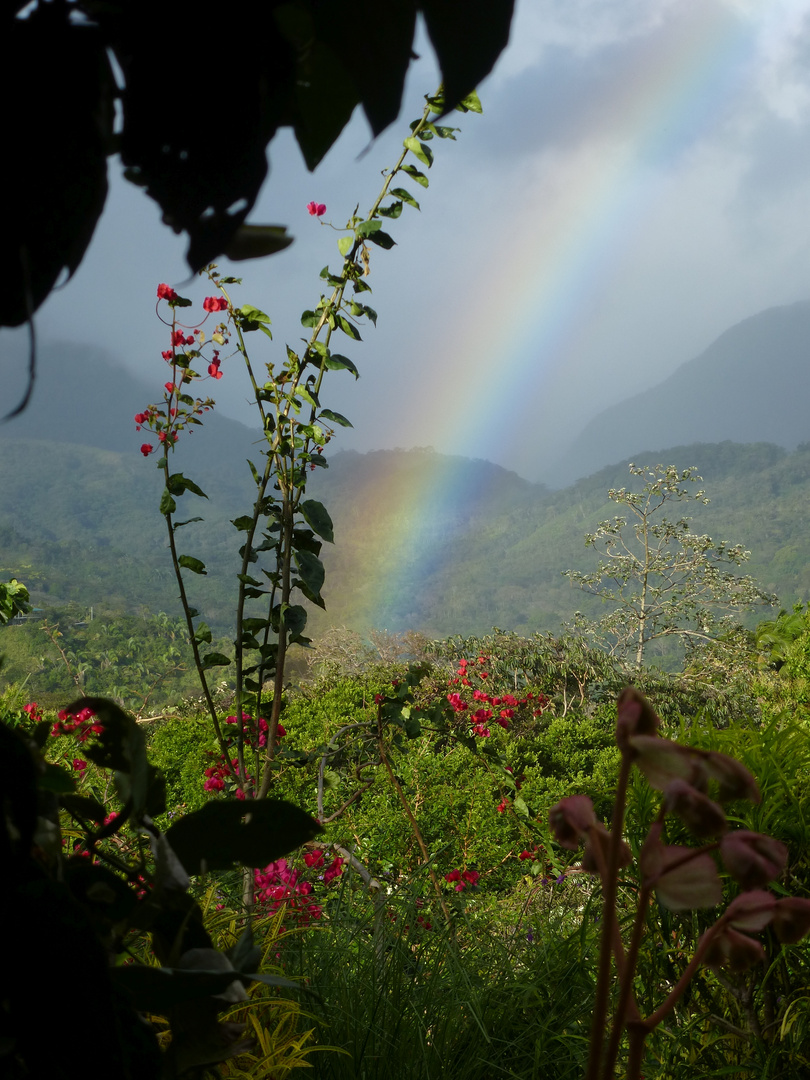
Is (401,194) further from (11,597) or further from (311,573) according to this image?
(11,597)

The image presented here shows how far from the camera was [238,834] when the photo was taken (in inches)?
14.0

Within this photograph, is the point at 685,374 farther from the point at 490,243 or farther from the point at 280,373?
the point at 280,373

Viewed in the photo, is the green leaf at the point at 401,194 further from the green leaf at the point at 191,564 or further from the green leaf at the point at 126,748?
the green leaf at the point at 126,748

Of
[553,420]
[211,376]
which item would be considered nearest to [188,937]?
[211,376]

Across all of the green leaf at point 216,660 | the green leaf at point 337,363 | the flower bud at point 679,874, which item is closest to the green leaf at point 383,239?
the green leaf at point 337,363

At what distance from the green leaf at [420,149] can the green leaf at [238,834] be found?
193 centimetres

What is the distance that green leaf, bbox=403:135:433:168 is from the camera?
1925 millimetres

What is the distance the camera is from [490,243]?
63781 mm

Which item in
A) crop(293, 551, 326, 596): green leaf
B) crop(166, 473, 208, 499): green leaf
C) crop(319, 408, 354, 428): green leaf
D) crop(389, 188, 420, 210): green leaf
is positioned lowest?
crop(293, 551, 326, 596): green leaf

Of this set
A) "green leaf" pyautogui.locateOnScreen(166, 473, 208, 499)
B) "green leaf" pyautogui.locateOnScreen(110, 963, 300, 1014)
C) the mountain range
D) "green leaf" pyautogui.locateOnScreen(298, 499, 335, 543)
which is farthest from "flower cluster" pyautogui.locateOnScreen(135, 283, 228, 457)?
the mountain range

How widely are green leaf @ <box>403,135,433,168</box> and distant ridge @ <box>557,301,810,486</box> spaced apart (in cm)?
8910

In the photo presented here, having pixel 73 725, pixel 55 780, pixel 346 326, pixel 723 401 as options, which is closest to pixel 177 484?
pixel 346 326

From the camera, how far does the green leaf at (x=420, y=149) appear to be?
1.92 meters

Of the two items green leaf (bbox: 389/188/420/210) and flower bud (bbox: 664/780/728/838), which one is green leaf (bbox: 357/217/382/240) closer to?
green leaf (bbox: 389/188/420/210)
